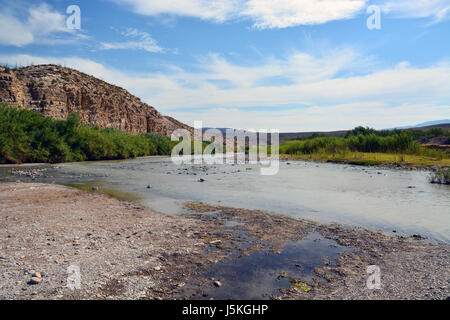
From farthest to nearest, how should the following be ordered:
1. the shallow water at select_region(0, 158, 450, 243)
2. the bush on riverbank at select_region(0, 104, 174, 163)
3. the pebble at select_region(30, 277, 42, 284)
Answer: the bush on riverbank at select_region(0, 104, 174, 163) → the shallow water at select_region(0, 158, 450, 243) → the pebble at select_region(30, 277, 42, 284)

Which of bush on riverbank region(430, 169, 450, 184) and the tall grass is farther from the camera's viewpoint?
the tall grass

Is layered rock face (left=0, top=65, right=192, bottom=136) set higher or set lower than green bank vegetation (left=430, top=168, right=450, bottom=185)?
higher

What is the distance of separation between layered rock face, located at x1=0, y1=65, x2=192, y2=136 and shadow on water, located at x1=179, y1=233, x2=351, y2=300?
44.9m

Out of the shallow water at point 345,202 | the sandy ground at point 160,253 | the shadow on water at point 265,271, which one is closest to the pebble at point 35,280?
the sandy ground at point 160,253

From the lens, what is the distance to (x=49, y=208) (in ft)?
30.3

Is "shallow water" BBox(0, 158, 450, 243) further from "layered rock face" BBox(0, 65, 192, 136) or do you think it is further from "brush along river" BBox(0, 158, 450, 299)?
"layered rock face" BBox(0, 65, 192, 136)

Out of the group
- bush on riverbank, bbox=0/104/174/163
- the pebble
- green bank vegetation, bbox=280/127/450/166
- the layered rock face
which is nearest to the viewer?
the pebble

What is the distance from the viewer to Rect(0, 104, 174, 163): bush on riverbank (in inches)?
1142

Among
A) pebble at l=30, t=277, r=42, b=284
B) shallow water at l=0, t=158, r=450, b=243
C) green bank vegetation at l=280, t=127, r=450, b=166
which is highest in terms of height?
green bank vegetation at l=280, t=127, r=450, b=166

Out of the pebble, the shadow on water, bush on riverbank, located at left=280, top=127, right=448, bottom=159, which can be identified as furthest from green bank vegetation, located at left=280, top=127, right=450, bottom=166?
the pebble

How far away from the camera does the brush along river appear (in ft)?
14.3

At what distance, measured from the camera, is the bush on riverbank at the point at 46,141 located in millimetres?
29002
